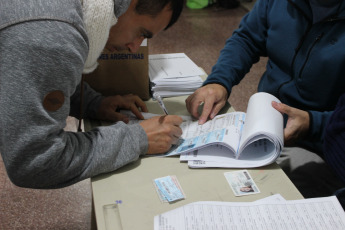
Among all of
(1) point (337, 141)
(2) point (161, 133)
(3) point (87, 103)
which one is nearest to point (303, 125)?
(1) point (337, 141)

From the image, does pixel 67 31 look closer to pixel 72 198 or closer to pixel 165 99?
pixel 165 99

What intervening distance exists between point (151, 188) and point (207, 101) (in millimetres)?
396

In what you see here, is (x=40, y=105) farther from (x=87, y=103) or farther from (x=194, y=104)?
(x=194, y=104)

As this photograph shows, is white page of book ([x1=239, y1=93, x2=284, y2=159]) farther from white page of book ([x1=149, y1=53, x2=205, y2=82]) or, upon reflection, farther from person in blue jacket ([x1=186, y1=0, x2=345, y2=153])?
white page of book ([x1=149, y1=53, x2=205, y2=82])

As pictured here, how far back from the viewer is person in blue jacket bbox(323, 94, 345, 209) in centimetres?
95

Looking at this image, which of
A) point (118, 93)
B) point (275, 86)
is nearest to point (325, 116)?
point (275, 86)

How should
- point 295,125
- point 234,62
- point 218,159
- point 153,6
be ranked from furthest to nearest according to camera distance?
point 234,62 → point 295,125 → point 218,159 → point 153,6

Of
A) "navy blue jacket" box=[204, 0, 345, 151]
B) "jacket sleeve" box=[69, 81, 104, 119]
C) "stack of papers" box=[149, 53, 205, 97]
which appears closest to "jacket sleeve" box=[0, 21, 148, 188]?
"jacket sleeve" box=[69, 81, 104, 119]

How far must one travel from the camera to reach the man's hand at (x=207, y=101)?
1108 millimetres

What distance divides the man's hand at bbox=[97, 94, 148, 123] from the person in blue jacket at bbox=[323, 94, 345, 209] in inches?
22.5

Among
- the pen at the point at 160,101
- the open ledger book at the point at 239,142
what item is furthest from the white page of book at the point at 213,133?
the pen at the point at 160,101

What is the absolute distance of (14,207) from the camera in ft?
5.44

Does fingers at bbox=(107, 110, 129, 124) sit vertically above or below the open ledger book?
below

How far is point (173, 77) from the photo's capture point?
1302 millimetres
